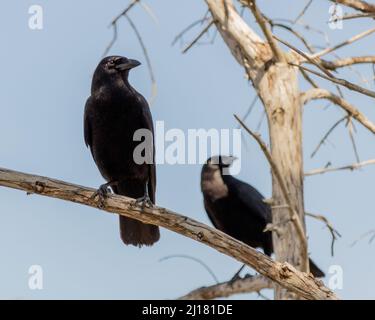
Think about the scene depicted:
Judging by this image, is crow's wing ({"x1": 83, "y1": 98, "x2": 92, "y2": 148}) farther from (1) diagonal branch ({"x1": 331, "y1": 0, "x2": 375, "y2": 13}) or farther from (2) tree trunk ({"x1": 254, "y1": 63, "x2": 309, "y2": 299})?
(1) diagonal branch ({"x1": 331, "y1": 0, "x2": 375, "y2": 13})

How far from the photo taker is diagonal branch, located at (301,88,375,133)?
27.4 ft

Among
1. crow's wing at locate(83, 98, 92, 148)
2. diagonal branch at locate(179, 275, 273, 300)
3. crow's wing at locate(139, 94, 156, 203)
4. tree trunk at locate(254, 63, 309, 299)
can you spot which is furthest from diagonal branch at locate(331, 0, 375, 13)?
diagonal branch at locate(179, 275, 273, 300)

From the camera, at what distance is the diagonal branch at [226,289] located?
952cm

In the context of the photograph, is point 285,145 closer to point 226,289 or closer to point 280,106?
point 280,106

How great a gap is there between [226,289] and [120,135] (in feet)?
8.67

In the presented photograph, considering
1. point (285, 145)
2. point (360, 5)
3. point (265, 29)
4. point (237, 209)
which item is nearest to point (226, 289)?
point (237, 209)

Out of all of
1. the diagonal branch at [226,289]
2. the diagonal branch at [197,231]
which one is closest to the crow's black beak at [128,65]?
the diagonal branch at [197,231]

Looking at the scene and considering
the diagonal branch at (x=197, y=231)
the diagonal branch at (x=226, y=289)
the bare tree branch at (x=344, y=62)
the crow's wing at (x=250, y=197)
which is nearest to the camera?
the diagonal branch at (x=197, y=231)

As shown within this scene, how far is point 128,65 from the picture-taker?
26.7 ft

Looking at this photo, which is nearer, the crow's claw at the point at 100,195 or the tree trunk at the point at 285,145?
the crow's claw at the point at 100,195

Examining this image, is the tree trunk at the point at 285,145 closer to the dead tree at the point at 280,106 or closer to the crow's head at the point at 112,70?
the dead tree at the point at 280,106
